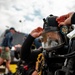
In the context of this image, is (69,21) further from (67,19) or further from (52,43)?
(52,43)

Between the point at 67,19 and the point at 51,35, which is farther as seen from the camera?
the point at 51,35

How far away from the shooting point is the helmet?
214cm

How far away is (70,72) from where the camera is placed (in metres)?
1.81

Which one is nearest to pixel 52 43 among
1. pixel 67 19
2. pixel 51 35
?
pixel 51 35

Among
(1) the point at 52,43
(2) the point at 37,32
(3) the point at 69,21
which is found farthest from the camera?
(2) the point at 37,32

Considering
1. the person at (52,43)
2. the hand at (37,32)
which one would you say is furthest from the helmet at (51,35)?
the hand at (37,32)

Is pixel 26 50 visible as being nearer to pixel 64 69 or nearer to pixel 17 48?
pixel 17 48

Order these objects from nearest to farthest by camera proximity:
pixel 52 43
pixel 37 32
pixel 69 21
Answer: pixel 69 21 < pixel 52 43 < pixel 37 32

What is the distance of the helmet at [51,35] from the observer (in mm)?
2145

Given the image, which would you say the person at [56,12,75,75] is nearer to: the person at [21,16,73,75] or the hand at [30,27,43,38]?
the person at [21,16,73,75]

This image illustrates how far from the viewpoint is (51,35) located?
7.30 ft

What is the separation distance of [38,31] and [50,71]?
0.49 meters

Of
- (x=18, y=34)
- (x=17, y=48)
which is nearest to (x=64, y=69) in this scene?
(x=17, y=48)

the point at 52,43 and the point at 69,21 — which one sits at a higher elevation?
the point at 69,21
